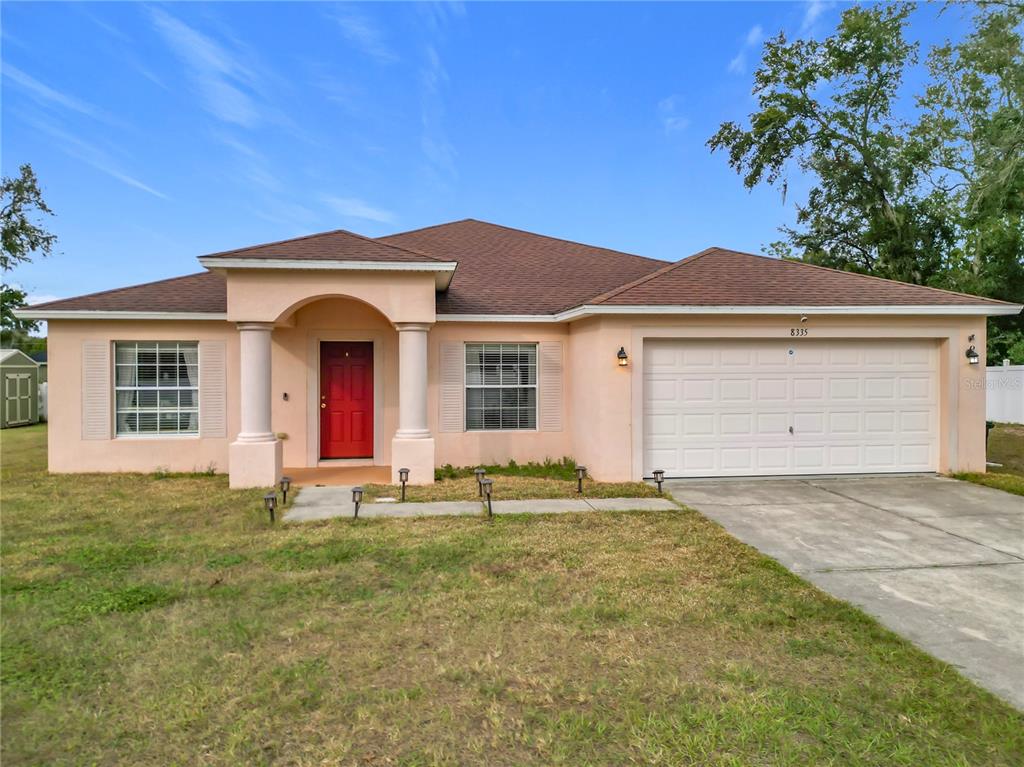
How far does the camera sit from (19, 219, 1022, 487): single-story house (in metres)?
9.16

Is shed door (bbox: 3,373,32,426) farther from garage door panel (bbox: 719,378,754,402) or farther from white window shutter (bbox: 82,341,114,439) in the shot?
garage door panel (bbox: 719,378,754,402)

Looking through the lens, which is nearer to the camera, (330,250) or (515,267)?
(330,250)

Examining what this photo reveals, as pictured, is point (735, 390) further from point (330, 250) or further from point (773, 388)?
point (330, 250)

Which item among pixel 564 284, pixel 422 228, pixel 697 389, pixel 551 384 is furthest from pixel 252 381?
pixel 422 228

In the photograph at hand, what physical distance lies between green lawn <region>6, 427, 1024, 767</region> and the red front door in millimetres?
4955

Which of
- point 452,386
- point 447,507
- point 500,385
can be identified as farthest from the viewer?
point 500,385

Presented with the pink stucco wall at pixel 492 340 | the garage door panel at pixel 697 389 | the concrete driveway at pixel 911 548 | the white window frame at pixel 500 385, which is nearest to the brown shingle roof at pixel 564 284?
the pink stucco wall at pixel 492 340

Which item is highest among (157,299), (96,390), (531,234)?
(531,234)

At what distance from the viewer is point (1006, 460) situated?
40.1 feet

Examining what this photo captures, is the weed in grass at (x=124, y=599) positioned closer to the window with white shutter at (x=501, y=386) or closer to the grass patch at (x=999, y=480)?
the window with white shutter at (x=501, y=386)

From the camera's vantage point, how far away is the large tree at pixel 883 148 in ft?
68.1

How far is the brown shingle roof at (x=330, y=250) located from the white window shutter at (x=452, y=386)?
82.5 inches

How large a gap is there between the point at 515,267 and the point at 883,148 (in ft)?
57.4

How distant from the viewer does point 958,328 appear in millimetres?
9742
